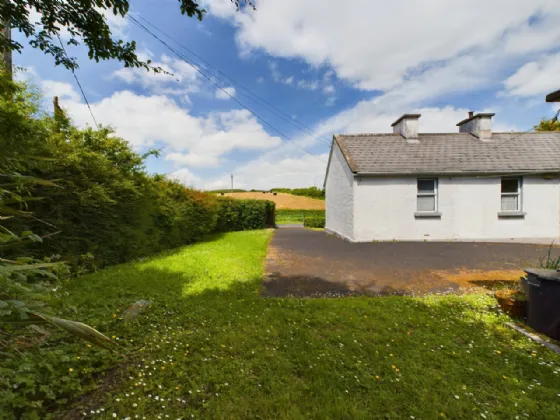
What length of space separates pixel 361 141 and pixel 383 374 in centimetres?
1277

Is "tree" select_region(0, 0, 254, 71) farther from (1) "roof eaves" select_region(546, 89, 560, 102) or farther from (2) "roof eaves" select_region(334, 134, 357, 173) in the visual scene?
(2) "roof eaves" select_region(334, 134, 357, 173)

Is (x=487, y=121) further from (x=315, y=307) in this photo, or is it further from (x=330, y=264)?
(x=315, y=307)

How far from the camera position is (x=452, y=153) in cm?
1253

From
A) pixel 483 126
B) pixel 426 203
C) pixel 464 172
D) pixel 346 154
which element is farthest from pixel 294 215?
pixel 464 172

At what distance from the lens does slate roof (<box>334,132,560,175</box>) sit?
11812mm

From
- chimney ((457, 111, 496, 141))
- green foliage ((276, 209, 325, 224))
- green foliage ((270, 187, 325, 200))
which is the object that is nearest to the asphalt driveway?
chimney ((457, 111, 496, 141))

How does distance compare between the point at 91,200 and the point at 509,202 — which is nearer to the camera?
the point at 91,200

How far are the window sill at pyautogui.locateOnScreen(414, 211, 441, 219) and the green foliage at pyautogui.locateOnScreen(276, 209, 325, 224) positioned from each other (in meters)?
24.8

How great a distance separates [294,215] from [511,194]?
28.2 meters

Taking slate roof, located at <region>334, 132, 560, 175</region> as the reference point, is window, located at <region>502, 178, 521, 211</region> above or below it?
below

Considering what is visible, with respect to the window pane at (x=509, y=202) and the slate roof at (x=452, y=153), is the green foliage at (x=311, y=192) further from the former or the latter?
the window pane at (x=509, y=202)

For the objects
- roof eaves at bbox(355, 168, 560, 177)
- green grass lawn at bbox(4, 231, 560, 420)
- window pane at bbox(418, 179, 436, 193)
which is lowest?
green grass lawn at bbox(4, 231, 560, 420)

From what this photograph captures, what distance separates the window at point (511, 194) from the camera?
39.0 feet

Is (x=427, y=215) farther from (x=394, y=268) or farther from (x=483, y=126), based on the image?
(x=483, y=126)
